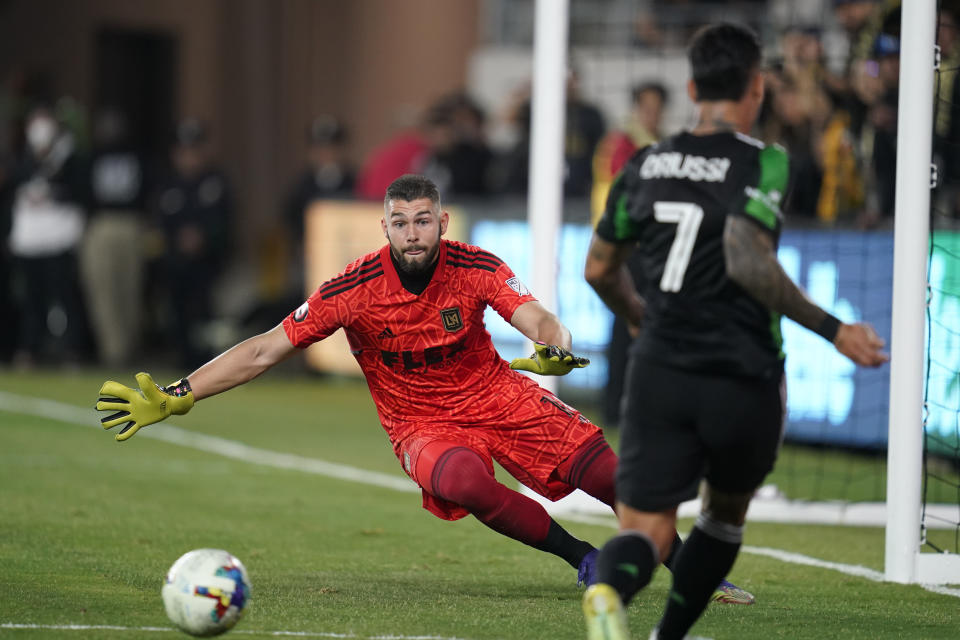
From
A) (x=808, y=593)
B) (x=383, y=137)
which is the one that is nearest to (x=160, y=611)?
(x=808, y=593)

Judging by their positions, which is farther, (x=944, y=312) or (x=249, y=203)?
(x=249, y=203)

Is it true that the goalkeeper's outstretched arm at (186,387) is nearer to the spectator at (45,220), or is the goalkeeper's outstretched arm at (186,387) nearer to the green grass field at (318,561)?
the green grass field at (318,561)

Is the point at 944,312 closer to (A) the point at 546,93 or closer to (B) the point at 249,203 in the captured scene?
(A) the point at 546,93

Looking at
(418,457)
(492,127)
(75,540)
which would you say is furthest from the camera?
(492,127)

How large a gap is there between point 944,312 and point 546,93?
3.47 metres

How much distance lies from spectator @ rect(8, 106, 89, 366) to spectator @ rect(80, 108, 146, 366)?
695mm

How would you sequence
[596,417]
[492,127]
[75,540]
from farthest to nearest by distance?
[492,127], [596,417], [75,540]

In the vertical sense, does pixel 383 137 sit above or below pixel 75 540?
above

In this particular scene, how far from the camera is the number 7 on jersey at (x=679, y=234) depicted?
180 inches

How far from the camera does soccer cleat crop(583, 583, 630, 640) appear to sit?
14.1ft

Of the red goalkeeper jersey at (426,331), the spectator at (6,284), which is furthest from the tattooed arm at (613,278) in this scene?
the spectator at (6,284)

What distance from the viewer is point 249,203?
2067cm

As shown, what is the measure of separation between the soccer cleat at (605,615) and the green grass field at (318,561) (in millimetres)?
918

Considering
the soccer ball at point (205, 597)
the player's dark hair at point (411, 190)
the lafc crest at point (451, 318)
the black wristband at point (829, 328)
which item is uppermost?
the player's dark hair at point (411, 190)
